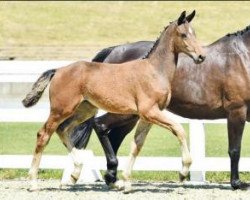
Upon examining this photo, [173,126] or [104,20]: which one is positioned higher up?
[173,126]

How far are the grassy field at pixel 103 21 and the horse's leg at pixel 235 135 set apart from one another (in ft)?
69.6

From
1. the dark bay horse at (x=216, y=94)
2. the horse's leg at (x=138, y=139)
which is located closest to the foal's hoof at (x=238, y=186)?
the dark bay horse at (x=216, y=94)

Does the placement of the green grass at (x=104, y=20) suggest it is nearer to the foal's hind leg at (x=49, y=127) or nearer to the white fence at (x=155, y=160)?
the white fence at (x=155, y=160)

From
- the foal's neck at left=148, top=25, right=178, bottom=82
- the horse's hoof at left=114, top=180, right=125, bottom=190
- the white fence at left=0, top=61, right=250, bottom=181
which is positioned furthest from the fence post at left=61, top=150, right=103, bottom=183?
the foal's neck at left=148, top=25, right=178, bottom=82

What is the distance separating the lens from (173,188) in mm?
8141

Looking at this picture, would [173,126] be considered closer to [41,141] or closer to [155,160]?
[41,141]

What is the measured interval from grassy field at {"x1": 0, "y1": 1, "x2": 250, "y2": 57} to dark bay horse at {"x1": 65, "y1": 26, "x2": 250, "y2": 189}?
67.9 feet

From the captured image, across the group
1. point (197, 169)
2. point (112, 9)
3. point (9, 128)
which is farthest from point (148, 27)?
point (197, 169)

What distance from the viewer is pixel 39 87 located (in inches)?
312

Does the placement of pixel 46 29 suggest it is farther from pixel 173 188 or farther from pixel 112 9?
pixel 173 188

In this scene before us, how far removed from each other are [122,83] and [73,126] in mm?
844

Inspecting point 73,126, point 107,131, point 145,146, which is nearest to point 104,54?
point 107,131

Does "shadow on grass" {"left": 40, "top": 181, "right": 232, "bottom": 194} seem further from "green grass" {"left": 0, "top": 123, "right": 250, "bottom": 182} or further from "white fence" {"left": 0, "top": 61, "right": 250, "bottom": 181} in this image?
"green grass" {"left": 0, "top": 123, "right": 250, "bottom": 182}

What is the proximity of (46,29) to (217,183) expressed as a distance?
2506 cm
